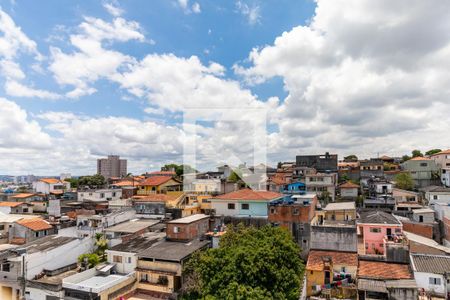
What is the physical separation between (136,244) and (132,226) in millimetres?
4405

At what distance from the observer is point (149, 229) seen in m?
26.9

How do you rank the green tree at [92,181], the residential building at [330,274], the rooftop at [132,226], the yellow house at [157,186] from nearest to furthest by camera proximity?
the residential building at [330,274]
the rooftop at [132,226]
the yellow house at [157,186]
the green tree at [92,181]

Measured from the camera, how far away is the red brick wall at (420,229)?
27016 mm

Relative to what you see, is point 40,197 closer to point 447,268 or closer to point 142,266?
point 142,266

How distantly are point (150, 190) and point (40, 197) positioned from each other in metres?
18.5

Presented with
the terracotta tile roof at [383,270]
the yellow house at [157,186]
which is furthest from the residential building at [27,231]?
the terracotta tile roof at [383,270]

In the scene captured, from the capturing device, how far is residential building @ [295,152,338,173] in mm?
55875

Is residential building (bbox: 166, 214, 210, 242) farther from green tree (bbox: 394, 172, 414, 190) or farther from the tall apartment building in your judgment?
the tall apartment building

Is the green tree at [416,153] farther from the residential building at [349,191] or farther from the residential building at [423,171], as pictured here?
the residential building at [349,191]

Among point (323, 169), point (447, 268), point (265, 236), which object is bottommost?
point (447, 268)

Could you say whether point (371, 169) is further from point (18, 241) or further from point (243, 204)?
point (18, 241)

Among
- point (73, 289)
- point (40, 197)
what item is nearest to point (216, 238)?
point (73, 289)

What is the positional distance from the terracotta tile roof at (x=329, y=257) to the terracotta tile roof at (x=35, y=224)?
27.5 metres

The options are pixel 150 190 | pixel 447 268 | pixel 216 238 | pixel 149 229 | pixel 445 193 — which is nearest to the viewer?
pixel 447 268
